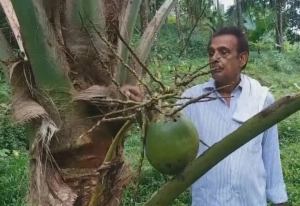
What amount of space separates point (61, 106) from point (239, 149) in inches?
27.5

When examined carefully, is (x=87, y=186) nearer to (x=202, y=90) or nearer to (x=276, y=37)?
(x=202, y=90)

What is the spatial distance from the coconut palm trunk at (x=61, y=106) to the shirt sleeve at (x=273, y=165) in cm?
61

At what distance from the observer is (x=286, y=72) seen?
1238cm

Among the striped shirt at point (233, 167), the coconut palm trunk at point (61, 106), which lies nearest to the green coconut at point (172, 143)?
the coconut palm trunk at point (61, 106)

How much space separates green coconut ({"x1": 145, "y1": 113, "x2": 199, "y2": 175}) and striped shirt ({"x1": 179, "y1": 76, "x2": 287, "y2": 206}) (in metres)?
0.77

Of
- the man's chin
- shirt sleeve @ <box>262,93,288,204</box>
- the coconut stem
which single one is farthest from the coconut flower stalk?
shirt sleeve @ <box>262,93,288,204</box>

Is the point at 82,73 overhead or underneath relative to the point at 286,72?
overhead

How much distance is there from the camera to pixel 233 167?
1.95m

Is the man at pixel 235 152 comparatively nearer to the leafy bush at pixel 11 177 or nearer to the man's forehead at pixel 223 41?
the man's forehead at pixel 223 41

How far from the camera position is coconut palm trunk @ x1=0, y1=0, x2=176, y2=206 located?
1652 mm

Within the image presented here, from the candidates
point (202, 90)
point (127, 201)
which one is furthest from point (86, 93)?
point (127, 201)

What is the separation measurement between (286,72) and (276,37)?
4.20m

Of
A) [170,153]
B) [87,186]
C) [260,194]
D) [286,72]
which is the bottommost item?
[286,72]

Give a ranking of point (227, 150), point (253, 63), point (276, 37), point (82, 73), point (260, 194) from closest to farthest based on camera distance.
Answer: point (227, 150)
point (82, 73)
point (260, 194)
point (253, 63)
point (276, 37)
